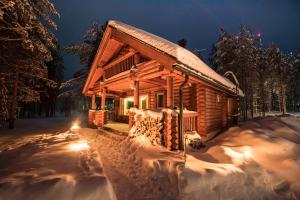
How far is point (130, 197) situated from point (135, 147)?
3039 millimetres

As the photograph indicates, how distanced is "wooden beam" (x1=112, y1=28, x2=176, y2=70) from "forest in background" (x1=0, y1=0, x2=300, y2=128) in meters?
3.22

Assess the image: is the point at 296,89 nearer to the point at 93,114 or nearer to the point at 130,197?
the point at 93,114

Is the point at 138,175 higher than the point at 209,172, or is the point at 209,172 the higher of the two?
the point at 209,172

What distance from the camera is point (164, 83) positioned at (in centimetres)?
1097

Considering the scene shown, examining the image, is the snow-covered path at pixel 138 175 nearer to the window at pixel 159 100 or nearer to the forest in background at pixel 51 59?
the window at pixel 159 100

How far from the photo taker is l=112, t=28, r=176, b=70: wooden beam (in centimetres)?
641

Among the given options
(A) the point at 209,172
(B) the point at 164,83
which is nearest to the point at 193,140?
(A) the point at 209,172

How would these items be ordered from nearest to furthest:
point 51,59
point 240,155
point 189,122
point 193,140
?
point 240,155 → point 193,140 → point 189,122 → point 51,59

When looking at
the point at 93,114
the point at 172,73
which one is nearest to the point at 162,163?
the point at 172,73

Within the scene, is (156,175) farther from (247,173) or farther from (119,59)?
(119,59)

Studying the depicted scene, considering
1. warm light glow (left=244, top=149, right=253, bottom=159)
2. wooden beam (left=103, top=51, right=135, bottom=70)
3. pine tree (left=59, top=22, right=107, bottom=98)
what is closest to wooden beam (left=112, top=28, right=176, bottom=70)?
wooden beam (left=103, top=51, right=135, bottom=70)

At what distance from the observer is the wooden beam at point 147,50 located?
21.0ft

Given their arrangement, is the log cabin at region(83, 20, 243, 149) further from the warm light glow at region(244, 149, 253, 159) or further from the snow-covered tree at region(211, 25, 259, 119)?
the snow-covered tree at region(211, 25, 259, 119)

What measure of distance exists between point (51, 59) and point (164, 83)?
294 inches
